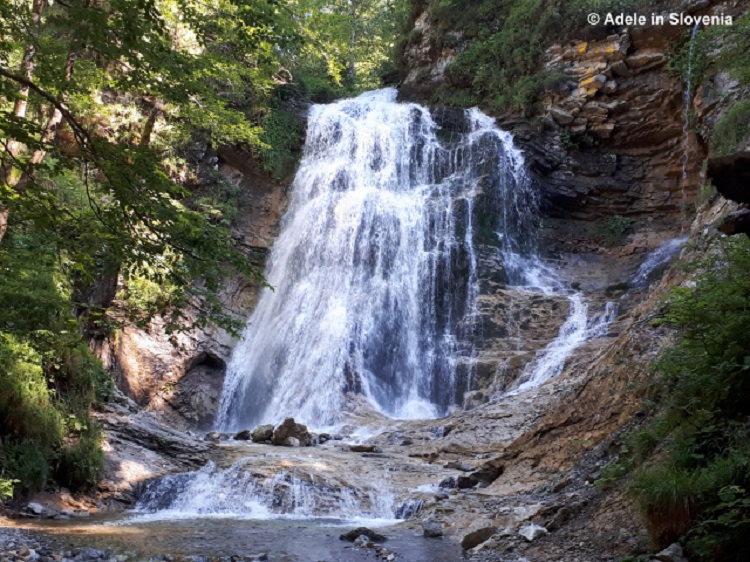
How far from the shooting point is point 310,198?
67.8 ft

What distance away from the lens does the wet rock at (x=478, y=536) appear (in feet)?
19.4

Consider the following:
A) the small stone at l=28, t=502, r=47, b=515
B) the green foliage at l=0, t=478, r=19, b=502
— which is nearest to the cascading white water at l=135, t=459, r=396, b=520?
the small stone at l=28, t=502, r=47, b=515

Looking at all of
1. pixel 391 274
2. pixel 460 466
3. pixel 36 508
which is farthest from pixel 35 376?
pixel 391 274

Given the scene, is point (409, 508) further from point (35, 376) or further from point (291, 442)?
point (35, 376)

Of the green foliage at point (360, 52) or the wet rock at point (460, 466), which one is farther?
the green foliage at point (360, 52)

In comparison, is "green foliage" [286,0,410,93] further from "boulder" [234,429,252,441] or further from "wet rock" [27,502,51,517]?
"wet rock" [27,502,51,517]

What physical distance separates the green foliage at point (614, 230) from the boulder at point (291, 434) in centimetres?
1188

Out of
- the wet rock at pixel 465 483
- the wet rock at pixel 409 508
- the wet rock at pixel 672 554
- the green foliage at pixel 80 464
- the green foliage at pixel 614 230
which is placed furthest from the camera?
the green foliage at pixel 614 230

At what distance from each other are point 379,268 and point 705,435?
46.8 ft

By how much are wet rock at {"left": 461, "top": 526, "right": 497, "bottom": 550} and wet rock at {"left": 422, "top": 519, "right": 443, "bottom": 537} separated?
71 centimetres

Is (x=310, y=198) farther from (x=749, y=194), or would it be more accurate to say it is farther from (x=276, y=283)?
(x=749, y=194)

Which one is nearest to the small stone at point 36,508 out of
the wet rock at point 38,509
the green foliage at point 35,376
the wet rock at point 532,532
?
the wet rock at point 38,509

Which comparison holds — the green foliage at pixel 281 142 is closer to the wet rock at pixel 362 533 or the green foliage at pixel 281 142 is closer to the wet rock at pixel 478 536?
the wet rock at pixel 362 533

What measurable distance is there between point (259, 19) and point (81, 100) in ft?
24.8
